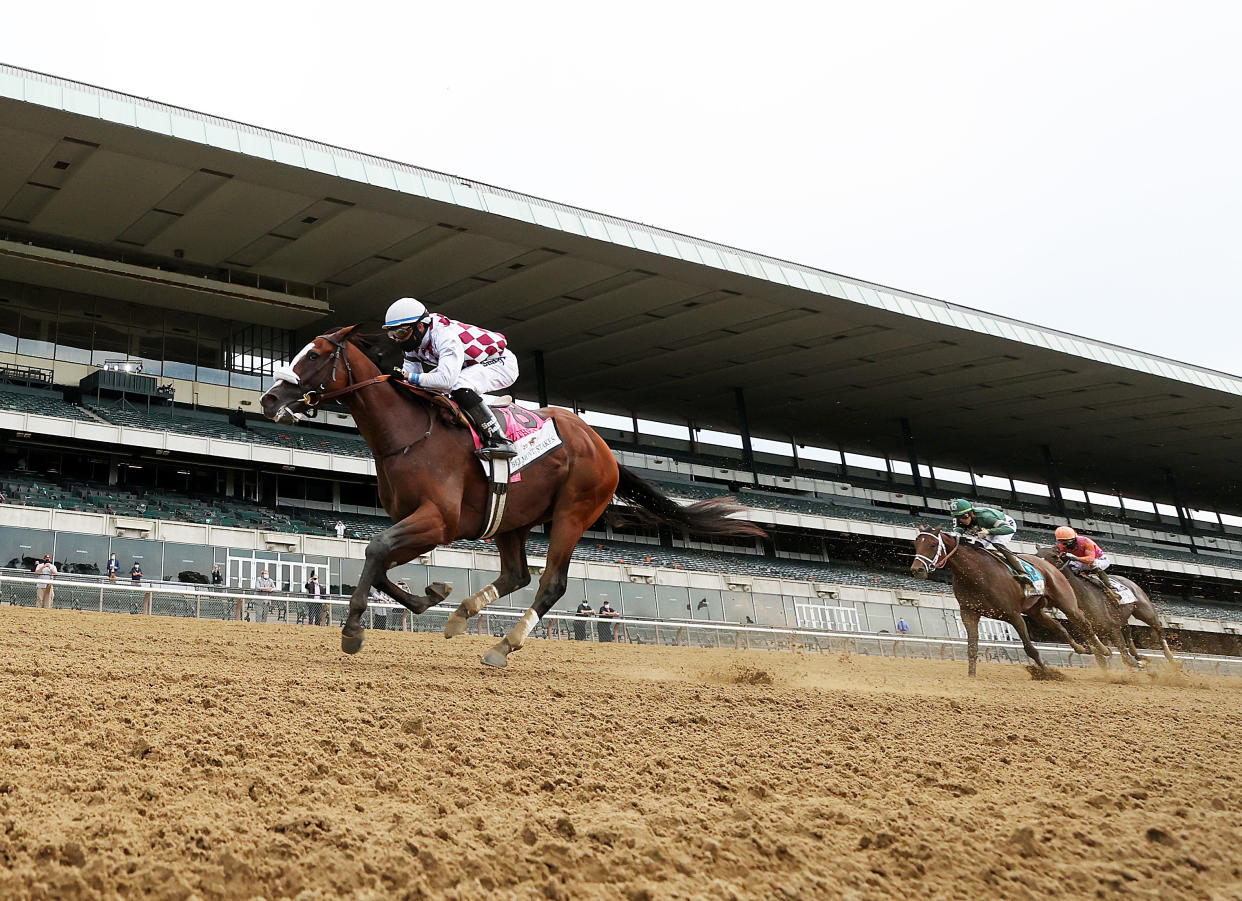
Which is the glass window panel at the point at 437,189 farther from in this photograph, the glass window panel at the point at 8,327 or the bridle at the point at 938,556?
the bridle at the point at 938,556

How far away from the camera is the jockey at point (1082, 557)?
16.6 meters

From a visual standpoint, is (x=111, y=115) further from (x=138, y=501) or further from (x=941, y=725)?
(x=941, y=725)

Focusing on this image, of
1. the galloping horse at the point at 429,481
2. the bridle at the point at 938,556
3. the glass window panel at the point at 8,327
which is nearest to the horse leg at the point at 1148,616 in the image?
the bridle at the point at 938,556

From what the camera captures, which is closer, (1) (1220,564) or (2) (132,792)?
(2) (132,792)

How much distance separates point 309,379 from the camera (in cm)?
802

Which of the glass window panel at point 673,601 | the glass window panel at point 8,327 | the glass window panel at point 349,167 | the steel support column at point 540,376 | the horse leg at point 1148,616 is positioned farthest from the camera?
the steel support column at point 540,376

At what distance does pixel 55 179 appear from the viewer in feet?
89.8

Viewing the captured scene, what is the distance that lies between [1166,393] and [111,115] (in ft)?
133

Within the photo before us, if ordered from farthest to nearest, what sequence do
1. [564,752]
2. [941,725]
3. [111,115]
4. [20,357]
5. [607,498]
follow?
[20,357], [111,115], [607,498], [941,725], [564,752]

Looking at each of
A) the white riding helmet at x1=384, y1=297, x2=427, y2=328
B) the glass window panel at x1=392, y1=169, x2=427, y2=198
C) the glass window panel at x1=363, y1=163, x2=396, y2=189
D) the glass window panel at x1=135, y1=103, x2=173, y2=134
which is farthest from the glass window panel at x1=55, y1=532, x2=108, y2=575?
the white riding helmet at x1=384, y1=297, x2=427, y2=328

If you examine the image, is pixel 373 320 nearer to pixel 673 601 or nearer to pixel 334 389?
pixel 673 601

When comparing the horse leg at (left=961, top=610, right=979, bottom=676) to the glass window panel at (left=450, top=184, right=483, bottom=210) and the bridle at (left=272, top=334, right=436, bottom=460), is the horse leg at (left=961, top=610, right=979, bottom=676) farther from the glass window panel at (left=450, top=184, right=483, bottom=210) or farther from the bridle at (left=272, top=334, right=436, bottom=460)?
the glass window panel at (left=450, top=184, right=483, bottom=210)

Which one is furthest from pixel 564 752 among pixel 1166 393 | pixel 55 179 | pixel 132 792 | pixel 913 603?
pixel 1166 393

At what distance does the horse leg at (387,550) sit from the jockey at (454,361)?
797mm
